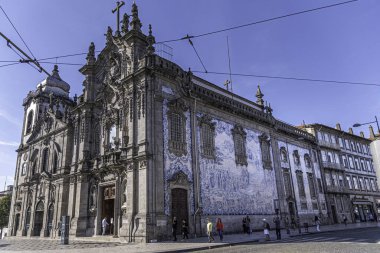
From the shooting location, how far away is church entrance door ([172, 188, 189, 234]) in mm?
20970

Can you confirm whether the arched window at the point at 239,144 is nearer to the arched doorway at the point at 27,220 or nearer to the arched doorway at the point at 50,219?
the arched doorway at the point at 50,219

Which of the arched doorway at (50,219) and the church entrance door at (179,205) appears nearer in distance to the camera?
the church entrance door at (179,205)

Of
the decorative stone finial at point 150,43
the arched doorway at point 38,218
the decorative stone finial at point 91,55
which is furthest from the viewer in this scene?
the arched doorway at point 38,218

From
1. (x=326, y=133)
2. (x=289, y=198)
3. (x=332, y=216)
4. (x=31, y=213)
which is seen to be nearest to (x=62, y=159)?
(x=31, y=213)

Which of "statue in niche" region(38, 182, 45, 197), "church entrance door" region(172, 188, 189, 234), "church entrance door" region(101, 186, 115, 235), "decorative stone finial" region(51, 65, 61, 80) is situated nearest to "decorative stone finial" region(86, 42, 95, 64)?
"church entrance door" region(101, 186, 115, 235)

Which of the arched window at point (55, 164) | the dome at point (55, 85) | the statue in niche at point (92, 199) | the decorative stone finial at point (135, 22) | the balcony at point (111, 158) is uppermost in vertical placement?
the dome at point (55, 85)

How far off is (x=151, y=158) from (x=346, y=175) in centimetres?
3782

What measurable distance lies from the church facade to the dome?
719 centimetres

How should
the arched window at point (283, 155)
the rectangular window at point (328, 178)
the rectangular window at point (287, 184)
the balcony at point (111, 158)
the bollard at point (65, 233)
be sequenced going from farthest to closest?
1. the rectangular window at point (328, 178)
2. the arched window at point (283, 155)
3. the rectangular window at point (287, 184)
4. the balcony at point (111, 158)
5. the bollard at point (65, 233)

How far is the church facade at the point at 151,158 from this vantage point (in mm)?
21203

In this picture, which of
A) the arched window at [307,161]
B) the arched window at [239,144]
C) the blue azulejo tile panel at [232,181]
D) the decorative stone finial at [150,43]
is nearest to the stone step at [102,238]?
the blue azulejo tile panel at [232,181]

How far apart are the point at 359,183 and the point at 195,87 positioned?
37.3m

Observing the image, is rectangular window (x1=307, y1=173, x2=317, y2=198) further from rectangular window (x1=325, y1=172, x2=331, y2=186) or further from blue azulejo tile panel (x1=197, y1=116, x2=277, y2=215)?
blue azulejo tile panel (x1=197, y1=116, x2=277, y2=215)

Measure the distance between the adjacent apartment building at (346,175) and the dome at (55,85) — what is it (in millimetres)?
35879
